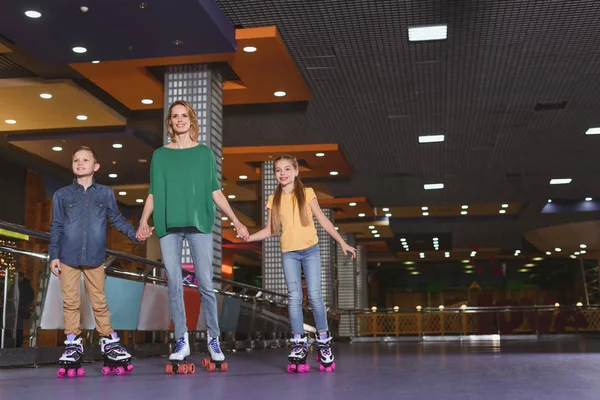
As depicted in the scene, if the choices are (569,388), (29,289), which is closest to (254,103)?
(29,289)

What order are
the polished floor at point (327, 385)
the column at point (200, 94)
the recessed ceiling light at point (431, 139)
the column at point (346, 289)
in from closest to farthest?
the polished floor at point (327, 385), the column at point (200, 94), the recessed ceiling light at point (431, 139), the column at point (346, 289)

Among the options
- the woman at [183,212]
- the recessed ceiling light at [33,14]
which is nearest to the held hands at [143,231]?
the woman at [183,212]

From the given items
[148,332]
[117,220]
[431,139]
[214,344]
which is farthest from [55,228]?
[431,139]

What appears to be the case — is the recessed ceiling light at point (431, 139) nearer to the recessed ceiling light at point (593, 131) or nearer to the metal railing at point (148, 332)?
the recessed ceiling light at point (593, 131)

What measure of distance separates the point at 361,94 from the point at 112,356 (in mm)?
7791

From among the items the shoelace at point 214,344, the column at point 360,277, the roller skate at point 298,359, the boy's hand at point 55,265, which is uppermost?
the column at point 360,277

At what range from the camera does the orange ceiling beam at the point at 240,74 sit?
29.7 feet

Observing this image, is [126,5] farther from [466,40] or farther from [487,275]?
[487,275]

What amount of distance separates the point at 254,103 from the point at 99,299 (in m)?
7.55

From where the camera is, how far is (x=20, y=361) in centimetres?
548

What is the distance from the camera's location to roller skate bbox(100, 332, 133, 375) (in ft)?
14.8

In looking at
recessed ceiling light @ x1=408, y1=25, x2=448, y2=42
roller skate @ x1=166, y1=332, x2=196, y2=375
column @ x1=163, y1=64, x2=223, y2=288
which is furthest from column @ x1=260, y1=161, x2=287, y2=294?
roller skate @ x1=166, y1=332, x2=196, y2=375

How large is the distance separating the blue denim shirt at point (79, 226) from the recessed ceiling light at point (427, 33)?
5.48m

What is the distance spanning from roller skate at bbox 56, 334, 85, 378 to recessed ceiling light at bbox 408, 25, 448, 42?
6025mm
